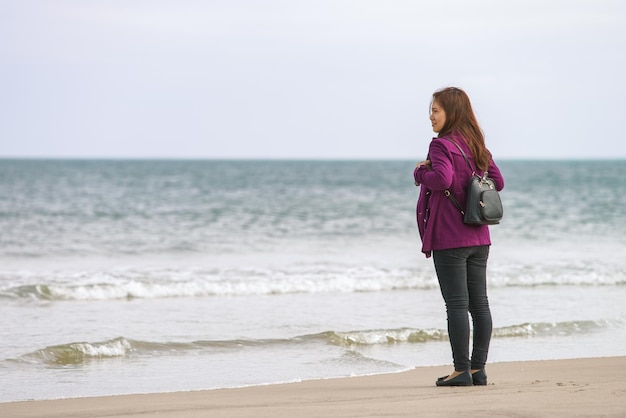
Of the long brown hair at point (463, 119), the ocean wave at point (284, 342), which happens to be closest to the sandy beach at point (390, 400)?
the long brown hair at point (463, 119)

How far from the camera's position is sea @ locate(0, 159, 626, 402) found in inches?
252

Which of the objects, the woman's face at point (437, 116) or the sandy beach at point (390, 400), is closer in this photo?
the sandy beach at point (390, 400)

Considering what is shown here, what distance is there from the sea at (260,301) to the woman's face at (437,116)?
1.84 metres

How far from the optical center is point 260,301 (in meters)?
9.73

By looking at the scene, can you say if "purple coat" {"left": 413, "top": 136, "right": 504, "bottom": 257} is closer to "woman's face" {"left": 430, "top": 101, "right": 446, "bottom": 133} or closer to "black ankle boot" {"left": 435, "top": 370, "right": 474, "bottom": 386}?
"woman's face" {"left": 430, "top": 101, "right": 446, "bottom": 133}

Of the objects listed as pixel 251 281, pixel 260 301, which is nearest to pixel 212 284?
pixel 251 281

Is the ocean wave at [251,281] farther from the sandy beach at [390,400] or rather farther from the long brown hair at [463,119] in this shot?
the long brown hair at [463,119]

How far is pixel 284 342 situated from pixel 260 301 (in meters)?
2.41

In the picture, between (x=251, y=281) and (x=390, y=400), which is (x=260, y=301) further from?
(x=390, y=400)

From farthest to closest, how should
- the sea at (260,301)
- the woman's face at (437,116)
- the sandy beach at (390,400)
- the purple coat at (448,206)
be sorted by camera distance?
1. the sea at (260,301)
2. the woman's face at (437,116)
3. the purple coat at (448,206)
4. the sandy beach at (390,400)

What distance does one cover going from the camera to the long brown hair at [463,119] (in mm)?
4629

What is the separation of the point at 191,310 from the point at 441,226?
494 centimetres

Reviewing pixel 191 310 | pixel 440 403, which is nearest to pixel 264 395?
pixel 440 403

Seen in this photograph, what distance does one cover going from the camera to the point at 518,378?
5445mm
